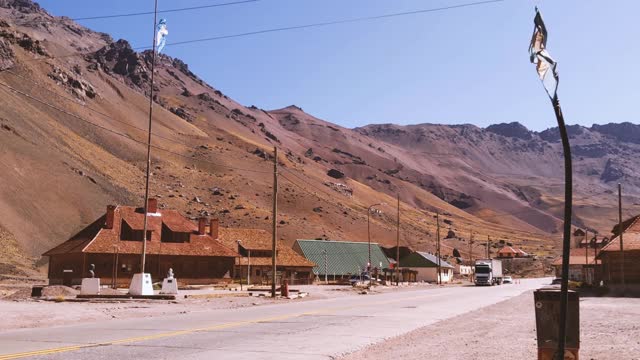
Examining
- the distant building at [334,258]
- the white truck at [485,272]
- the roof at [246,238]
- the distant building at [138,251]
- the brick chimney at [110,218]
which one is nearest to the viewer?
the distant building at [138,251]

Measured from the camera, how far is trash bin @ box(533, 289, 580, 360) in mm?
6926

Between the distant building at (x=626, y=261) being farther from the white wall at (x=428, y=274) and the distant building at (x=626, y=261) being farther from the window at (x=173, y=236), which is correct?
the white wall at (x=428, y=274)

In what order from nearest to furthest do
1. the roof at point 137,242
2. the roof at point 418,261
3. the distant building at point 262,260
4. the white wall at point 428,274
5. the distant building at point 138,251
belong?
the distant building at point 138,251, the roof at point 137,242, the distant building at point 262,260, the white wall at point 428,274, the roof at point 418,261

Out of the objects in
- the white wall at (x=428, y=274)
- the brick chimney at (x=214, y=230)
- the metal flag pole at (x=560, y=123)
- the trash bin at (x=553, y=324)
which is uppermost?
the brick chimney at (x=214, y=230)

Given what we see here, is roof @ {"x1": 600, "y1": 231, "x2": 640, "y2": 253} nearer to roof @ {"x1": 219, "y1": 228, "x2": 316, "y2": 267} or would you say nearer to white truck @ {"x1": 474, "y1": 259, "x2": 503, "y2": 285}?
white truck @ {"x1": 474, "y1": 259, "x2": 503, "y2": 285}

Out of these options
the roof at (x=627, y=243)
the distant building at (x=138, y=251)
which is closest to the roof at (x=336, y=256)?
the distant building at (x=138, y=251)

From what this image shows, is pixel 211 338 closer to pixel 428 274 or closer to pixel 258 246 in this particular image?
pixel 258 246

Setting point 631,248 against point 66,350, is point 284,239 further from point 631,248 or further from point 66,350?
point 66,350

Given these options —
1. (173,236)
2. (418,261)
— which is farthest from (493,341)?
(418,261)

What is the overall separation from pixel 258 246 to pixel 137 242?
68.7 ft

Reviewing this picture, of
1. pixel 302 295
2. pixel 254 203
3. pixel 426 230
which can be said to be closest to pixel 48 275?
pixel 302 295

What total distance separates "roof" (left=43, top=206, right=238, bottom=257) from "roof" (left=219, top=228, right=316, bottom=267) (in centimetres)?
666

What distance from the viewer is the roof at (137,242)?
212 feet

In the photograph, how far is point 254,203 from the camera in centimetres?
13500
